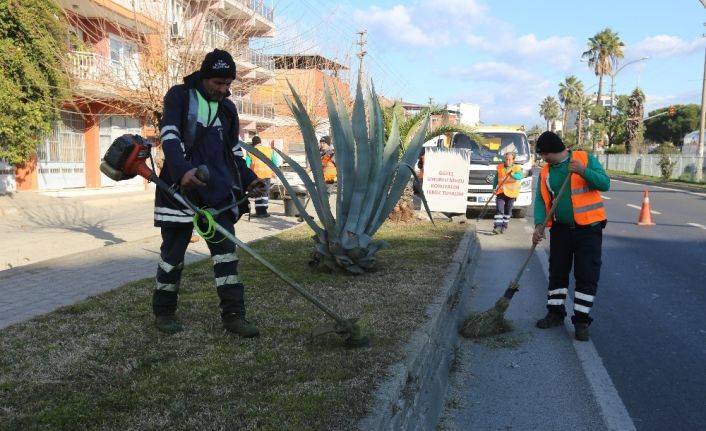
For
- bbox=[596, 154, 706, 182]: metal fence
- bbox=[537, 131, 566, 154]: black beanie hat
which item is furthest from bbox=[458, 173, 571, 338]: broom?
bbox=[596, 154, 706, 182]: metal fence

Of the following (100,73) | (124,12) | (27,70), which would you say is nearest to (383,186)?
(100,73)

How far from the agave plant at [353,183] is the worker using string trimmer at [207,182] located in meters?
2.52

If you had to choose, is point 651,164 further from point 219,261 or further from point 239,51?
point 219,261

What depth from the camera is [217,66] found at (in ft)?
13.5

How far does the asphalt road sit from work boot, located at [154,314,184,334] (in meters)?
3.20

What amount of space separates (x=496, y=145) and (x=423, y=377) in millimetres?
13067

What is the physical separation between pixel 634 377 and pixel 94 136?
20922 millimetres

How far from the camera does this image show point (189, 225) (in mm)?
4340

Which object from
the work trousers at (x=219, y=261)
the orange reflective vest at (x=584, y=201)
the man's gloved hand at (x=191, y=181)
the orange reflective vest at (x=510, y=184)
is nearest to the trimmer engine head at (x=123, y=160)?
the man's gloved hand at (x=191, y=181)

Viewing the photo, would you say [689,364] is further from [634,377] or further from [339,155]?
[339,155]

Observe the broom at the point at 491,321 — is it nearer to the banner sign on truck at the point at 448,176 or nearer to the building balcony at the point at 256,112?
the banner sign on truck at the point at 448,176

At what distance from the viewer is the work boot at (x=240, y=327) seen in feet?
14.2

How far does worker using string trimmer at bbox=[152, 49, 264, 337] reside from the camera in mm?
4168

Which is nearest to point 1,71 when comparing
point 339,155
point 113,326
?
point 339,155
